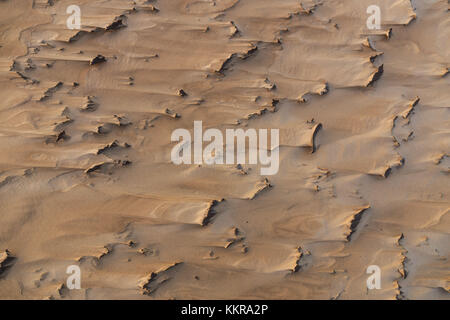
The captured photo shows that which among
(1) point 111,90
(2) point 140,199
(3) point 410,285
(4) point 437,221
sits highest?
(1) point 111,90

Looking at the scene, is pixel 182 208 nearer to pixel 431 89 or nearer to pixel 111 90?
pixel 111 90

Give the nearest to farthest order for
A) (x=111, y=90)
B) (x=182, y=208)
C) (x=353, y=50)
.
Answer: (x=182, y=208) < (x=111, y=90) < (x=353, y=50)

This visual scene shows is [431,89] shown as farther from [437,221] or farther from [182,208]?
[182,208]

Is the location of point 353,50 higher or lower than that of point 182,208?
higher

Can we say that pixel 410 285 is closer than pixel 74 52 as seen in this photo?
Yes

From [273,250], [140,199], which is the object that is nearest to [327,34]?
[273,250]

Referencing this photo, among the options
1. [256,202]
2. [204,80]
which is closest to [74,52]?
[204,80]

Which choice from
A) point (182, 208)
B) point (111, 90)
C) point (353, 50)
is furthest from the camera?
point (353, 50)
